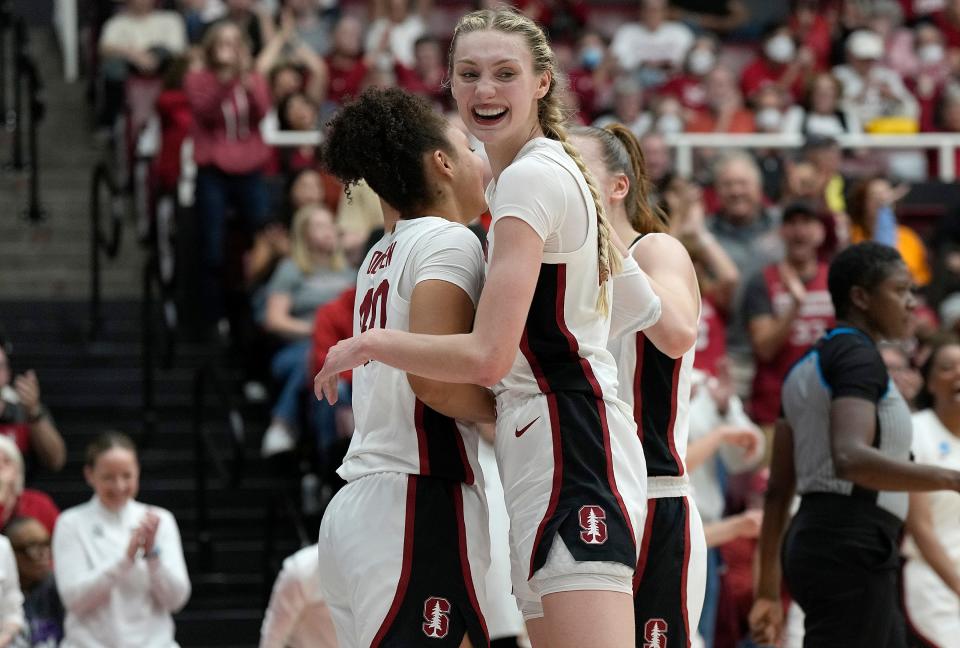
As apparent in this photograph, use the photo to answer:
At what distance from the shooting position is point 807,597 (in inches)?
202

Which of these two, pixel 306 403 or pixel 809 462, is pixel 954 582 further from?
pixel 306 403

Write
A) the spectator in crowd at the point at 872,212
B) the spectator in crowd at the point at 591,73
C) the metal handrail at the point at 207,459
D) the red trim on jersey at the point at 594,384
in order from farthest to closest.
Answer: the spectator in crowd at the point at 591,73
the spectator in crowd at the point at 872,212
the metal handrail at the point at 207,459
the red trim on jersey at the point at 594,384

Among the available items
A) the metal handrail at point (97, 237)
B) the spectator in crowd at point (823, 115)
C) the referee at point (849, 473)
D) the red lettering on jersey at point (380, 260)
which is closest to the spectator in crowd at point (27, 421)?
the metal handrail at point (97, 237)

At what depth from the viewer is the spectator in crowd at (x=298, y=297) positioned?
366 inches

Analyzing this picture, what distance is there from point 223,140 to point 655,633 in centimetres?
716

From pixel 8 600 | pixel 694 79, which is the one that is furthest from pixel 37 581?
pixel 694 79

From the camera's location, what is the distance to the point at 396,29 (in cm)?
1422

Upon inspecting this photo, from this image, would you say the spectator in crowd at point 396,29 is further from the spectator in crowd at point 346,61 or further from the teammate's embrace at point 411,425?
the teammate's embrace at point 411,425

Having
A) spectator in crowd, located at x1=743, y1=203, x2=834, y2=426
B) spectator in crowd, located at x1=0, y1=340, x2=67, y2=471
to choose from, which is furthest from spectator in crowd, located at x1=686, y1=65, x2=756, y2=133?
spectator in crowd, located at x1=0, y1=340, x2=67, y2=471

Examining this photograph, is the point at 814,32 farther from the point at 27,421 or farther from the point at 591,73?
the point at 27,421

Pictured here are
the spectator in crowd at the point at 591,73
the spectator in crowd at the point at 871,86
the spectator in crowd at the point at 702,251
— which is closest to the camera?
the spectator in crowd at the point at 702,251

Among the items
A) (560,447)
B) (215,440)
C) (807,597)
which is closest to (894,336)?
(807,597)

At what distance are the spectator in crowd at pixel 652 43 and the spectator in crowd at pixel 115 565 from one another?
26.9 feet

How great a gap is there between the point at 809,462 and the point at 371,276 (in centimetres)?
189
